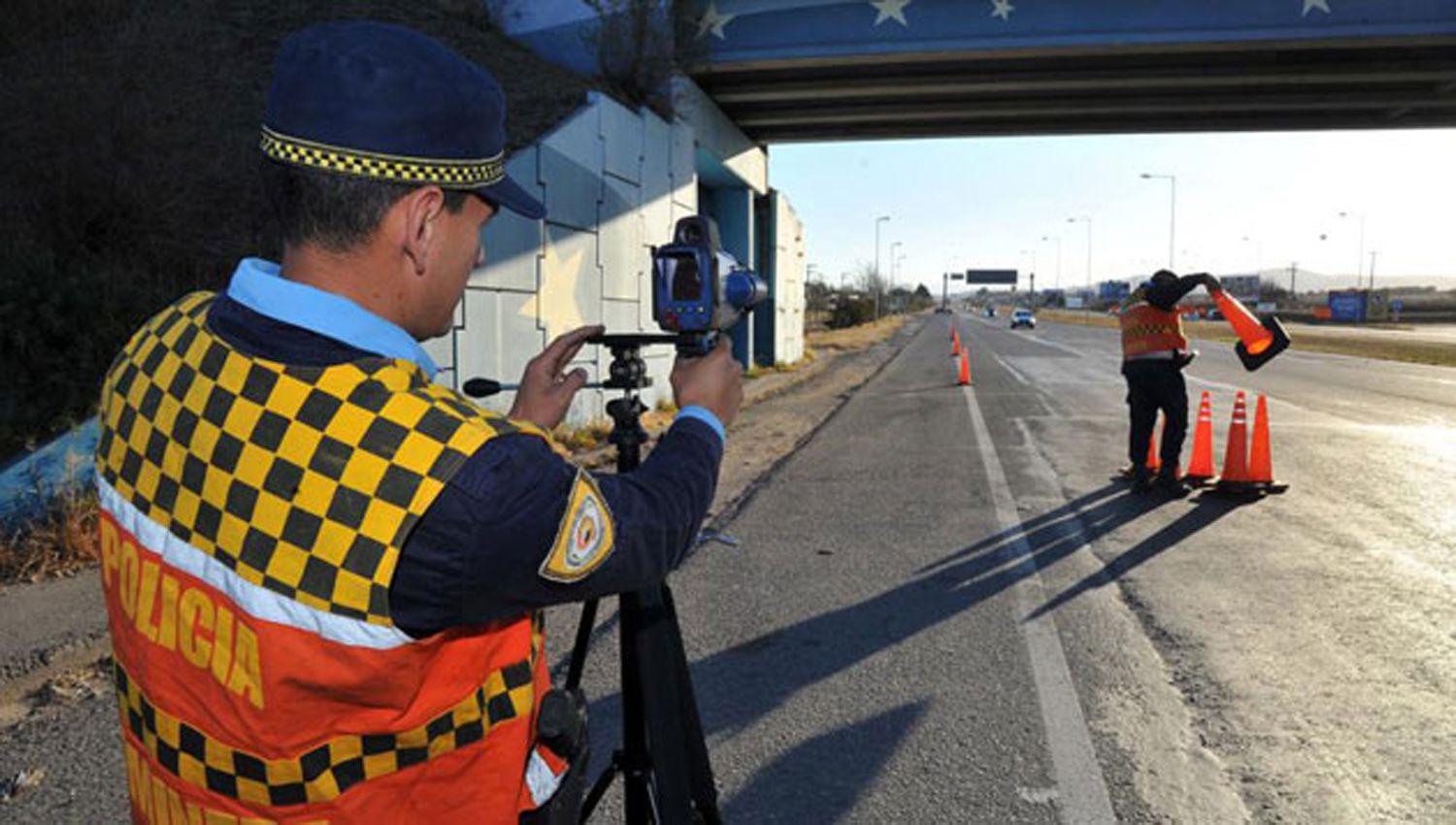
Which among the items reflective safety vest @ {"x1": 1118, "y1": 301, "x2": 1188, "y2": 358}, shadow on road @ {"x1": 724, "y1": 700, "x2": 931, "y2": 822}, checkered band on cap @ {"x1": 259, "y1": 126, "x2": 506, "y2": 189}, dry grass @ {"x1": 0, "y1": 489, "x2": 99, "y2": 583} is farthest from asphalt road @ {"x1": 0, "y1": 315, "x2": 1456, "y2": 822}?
checkered band on cap @ {"x1": 259, "y1": 126, "x2": 506, "y2": 189}

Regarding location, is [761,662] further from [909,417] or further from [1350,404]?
[1350,404]

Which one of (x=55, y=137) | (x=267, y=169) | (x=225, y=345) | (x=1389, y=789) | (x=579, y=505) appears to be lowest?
(x=1389, y=789)

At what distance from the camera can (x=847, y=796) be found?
3.13 metres

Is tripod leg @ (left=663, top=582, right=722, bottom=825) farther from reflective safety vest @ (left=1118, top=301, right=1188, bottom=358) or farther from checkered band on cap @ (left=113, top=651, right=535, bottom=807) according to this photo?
reflective safety vest @ (left=1118, top=301, right=1188, bottom=358)

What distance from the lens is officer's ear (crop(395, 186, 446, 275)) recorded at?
126 centimetres

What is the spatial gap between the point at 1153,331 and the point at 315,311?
8366 millimetres

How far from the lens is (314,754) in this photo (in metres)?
1.18

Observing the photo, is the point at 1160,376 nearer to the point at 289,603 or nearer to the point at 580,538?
the point at 580,538

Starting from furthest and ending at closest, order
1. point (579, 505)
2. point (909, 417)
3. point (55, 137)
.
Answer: point (909, 417) → point (55, 137) → point (579, 505)

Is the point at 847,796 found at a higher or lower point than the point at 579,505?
lower

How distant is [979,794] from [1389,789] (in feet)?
4.56

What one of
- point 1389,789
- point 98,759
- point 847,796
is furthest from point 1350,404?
point 98,759

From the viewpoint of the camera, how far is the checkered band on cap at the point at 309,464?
43.8 inches

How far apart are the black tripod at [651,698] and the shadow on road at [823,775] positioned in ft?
3.88
